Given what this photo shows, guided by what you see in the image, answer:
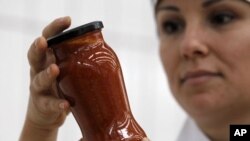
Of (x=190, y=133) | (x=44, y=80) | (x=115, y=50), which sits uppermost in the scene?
(x=115, y=50)

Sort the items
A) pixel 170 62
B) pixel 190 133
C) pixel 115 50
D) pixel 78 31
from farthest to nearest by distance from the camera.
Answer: pixel 115 50, pixel 190 133, pixel 170 62, pixel 78 31

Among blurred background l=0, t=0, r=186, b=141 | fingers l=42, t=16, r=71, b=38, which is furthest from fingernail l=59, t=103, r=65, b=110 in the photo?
blurred background l=0, t=0, r=186, b=141

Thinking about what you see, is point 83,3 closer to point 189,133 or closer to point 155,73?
point 155,73

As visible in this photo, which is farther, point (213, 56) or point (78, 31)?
point (213, 56)

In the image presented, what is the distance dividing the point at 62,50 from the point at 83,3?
70 cm

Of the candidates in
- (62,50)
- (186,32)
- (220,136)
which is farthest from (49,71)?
(220,136)

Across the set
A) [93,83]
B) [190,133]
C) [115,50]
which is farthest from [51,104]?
[115,50]

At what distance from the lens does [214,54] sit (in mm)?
714

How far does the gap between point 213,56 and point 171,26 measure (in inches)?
4.0

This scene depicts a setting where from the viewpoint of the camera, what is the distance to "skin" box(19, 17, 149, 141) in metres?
0.63

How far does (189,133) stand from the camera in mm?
1000

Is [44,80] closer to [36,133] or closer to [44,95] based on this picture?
[44,95]

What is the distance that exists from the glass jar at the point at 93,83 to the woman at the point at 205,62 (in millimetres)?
93

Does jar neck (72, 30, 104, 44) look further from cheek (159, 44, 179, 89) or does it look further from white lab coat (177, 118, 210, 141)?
white lab coat (177, 118, 210, 141)
